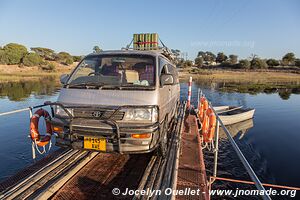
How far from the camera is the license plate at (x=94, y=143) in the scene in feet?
12.3

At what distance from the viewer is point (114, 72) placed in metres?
4.70

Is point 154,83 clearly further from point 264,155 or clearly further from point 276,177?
point 264,155

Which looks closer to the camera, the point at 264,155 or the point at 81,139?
the point at 81,139

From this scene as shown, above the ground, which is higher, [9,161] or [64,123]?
[64,123]

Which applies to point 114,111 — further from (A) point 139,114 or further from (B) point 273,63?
(B) point 273,63

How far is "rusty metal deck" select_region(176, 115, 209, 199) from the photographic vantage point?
3.78 m

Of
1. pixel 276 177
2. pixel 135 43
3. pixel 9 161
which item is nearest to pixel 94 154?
pixel 9 161

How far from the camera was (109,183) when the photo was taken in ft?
13.6

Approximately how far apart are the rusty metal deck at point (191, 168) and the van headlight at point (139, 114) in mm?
1287

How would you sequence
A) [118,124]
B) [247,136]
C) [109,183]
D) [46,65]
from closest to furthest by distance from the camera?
[118,124], [109,183], [247,136], [46,65]

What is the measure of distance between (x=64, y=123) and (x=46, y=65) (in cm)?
6706

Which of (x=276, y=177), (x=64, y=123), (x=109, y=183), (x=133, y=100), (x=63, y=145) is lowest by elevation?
(x=276, y=177)

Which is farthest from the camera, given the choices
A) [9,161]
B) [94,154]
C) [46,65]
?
[46,65]

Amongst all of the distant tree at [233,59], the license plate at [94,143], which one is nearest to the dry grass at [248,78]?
the distant tree at [233,59]
